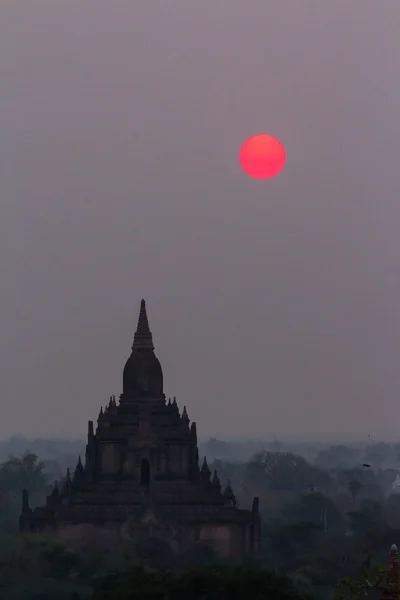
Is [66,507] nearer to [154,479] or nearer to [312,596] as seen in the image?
[154,479]

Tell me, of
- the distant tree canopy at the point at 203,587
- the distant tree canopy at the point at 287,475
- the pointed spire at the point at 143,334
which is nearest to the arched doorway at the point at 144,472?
the pointed spire at the point at 143,334

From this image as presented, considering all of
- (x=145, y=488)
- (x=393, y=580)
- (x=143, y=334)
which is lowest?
(x=393, y=580)

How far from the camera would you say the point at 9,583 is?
75625 mm

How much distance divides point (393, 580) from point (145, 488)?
47.5m

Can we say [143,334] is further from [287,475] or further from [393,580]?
[287,475]

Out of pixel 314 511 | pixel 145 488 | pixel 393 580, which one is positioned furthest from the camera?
pixel 314 511

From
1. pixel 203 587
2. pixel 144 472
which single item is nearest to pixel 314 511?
pixel 144 472

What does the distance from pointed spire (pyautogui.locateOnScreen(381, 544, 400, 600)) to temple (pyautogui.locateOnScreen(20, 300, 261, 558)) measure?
144 ft

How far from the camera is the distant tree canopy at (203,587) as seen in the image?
210 ft

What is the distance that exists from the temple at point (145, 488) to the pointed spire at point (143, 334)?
0.04 meters

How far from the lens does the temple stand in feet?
276

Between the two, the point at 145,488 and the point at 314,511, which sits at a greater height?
the point at 314,511

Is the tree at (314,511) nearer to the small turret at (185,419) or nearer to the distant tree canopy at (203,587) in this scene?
the small turret at (185,419)

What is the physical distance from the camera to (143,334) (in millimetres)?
89938
